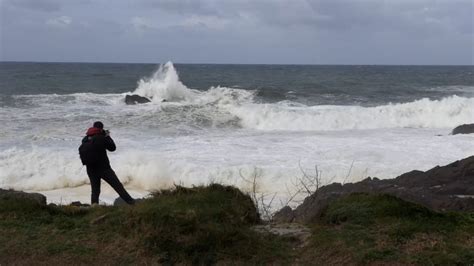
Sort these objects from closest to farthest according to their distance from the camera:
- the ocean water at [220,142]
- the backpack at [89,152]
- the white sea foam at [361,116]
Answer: the backpack at [89,152]
the ocean water at [220,142]
the white sea foam at [361,116]

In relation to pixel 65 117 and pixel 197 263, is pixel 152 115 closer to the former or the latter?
pixel 65 117

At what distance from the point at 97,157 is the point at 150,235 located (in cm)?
364

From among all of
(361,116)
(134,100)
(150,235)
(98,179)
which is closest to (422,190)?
(98,179)

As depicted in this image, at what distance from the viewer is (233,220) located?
5641 mm

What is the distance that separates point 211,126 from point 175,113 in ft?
9.56

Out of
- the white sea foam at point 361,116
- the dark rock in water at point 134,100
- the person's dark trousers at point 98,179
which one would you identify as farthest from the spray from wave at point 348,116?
the person's dark trousers at point 98,179

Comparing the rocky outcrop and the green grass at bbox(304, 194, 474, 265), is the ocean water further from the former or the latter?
the green grass at bbox(304, 194, 474, 265)

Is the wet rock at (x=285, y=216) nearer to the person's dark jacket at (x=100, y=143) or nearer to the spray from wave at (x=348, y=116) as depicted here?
the person's dark jacket at (x=100, y=143)

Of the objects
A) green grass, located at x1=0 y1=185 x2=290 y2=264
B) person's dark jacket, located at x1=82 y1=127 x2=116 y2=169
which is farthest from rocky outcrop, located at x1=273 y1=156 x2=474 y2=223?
person's dark jacket, located at x1=82 y1=127 x2=116 y2=169

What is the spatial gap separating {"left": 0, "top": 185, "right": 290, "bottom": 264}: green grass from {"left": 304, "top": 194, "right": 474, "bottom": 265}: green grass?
48cm

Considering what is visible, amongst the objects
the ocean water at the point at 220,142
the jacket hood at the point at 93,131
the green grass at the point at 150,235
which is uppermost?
the jacket hood at the point at 93,131

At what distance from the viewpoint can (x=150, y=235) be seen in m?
5.20

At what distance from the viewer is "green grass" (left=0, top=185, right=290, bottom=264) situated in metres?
5.07

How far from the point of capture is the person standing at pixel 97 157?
27.9 ft
